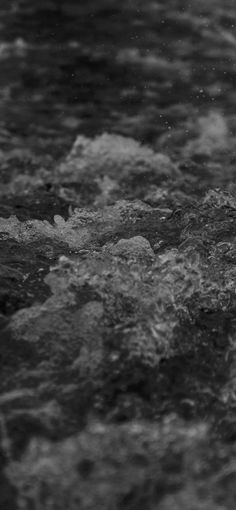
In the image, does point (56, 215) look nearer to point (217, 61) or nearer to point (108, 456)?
point (108, 456)

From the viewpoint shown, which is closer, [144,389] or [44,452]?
[44,452]

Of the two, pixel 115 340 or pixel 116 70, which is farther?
pixel 116 70

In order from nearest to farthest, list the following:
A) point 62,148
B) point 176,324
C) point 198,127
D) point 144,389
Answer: point 144,389
point 176,324
point 62,148
point 198,127

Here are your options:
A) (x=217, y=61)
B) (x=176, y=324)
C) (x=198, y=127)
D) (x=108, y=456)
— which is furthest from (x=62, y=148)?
(x=108, y=456)

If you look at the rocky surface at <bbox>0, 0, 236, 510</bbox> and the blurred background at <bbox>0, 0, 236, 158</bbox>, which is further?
the blurred background at <bbox>0, 0, 236, 158</bbox>

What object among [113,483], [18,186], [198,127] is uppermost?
[113,483]

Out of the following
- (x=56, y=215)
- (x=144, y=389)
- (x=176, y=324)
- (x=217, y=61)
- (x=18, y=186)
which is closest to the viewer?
(x=144, y=389)

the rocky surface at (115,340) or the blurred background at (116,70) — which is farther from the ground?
the rocky surface at (115,340)

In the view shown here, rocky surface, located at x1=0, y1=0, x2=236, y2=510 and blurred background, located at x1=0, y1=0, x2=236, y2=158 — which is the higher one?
rocky surface, located at x1=0, y1=0, x2=236, y2=510

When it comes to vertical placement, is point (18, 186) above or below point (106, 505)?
below

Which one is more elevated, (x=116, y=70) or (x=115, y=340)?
(x=115, y=340)

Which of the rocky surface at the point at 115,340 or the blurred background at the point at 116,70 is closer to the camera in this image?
the rocky surface at the point at 115,340
